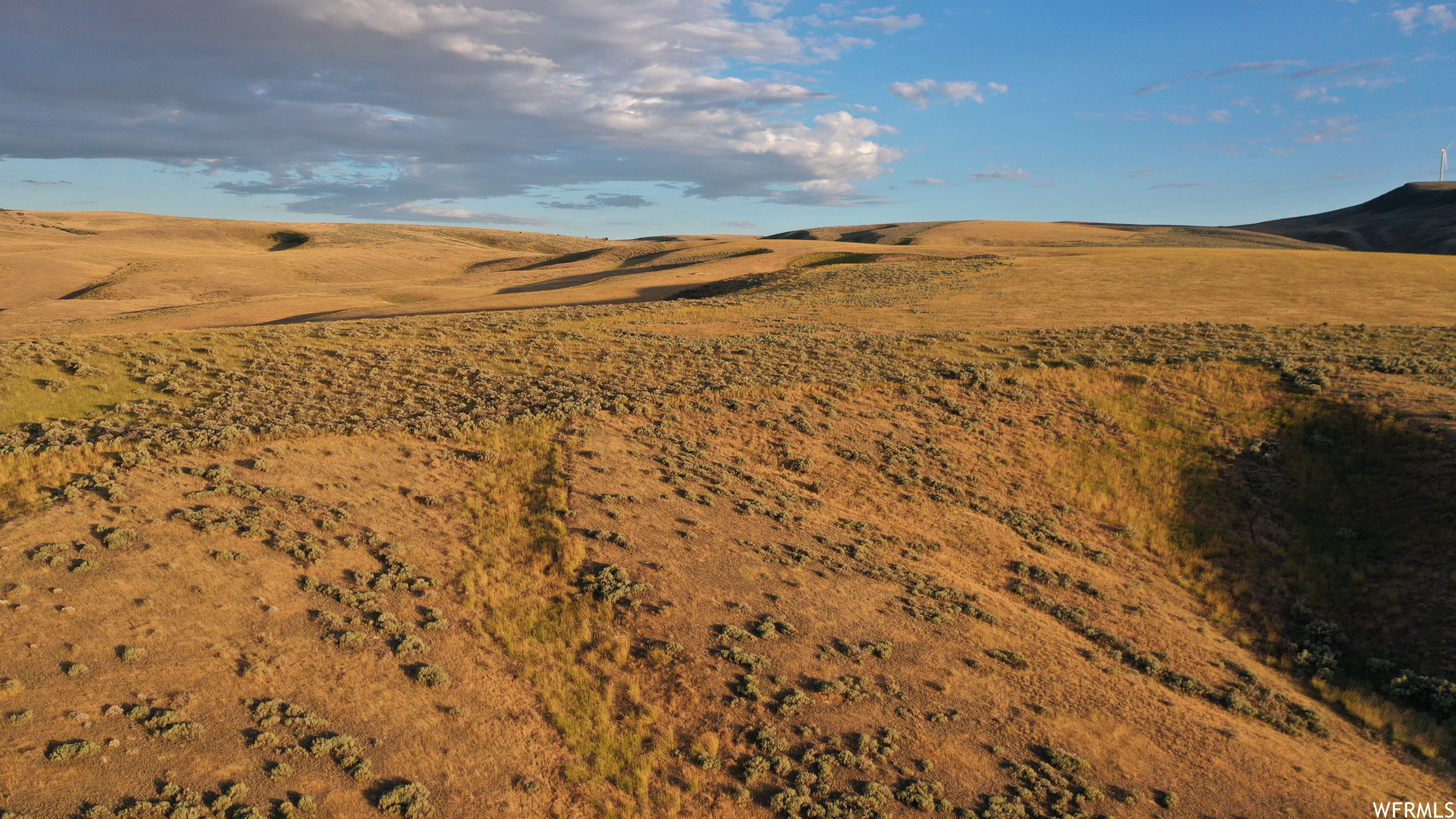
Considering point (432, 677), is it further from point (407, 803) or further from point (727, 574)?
point (727, 574)

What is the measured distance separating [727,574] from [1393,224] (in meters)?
196

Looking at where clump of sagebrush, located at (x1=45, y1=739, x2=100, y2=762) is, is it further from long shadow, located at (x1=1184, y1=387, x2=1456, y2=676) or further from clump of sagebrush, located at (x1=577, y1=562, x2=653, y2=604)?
long shadow, located at (x1=1184, y1=387, x2=1456, y2=676)

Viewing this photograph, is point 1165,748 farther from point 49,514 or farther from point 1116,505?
point 49,514

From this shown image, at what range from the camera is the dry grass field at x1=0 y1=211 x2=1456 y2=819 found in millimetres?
8570

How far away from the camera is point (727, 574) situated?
12.7 m

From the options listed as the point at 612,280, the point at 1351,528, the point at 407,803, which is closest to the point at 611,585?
the point at 407,803

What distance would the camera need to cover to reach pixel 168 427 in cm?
1636

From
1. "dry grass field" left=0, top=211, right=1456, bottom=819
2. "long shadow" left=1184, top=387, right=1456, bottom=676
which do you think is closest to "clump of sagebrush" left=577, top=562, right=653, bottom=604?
"dry grass field" left=0, top=211, right=1456, bottom=819

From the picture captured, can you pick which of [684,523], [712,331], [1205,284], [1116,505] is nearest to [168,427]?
[684,523]

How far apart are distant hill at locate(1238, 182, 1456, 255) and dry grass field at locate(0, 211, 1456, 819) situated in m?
134

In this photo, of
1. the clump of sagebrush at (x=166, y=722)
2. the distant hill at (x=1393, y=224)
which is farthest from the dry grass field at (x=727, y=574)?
the distant hill at (x=1393, y=224)

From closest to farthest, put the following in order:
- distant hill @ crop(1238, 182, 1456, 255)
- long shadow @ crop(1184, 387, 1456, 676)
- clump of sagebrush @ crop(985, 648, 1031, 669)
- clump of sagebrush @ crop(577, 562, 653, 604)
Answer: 1. clump of sagebrush @ crop(985, 648, 1031, 669)
2. clump of sagebrush @ crop(577, 562, 653, 604)
3. long shadow @ crop(1184, 387, 1456, 676)
4. distant hill @ crop(1238, 182, 1456, 255)

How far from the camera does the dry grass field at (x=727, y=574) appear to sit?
28.1ft

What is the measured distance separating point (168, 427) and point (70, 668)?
937 cm
